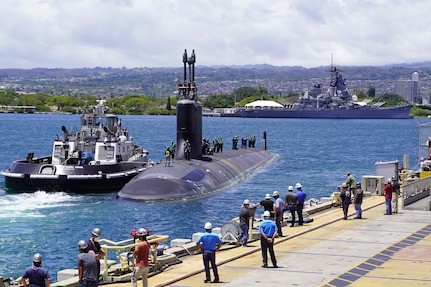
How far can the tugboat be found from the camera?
168 feet

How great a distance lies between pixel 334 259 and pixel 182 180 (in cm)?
2347

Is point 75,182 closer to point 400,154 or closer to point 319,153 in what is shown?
point 319,153

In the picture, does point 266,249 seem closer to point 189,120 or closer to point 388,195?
point 388,195

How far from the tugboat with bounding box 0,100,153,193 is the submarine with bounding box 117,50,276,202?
337 centimetres

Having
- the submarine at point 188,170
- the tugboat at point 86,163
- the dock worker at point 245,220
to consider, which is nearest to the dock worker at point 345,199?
the dock worker at point 245,220

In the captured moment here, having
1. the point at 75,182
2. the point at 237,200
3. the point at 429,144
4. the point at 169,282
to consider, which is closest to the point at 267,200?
the point at 169,282

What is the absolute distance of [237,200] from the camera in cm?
4962

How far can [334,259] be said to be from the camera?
82.5 ft

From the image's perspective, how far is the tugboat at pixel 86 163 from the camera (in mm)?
51156

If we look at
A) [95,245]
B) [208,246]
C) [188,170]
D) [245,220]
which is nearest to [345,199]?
[245,220]

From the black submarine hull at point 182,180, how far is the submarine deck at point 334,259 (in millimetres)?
14657

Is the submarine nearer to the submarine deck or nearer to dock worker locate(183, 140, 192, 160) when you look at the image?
dock worker locate(183, 140, 192, 160)

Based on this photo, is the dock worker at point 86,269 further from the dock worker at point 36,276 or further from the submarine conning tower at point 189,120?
the submarine conning tower at point 189,120

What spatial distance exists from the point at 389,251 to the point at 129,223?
16.5 m
